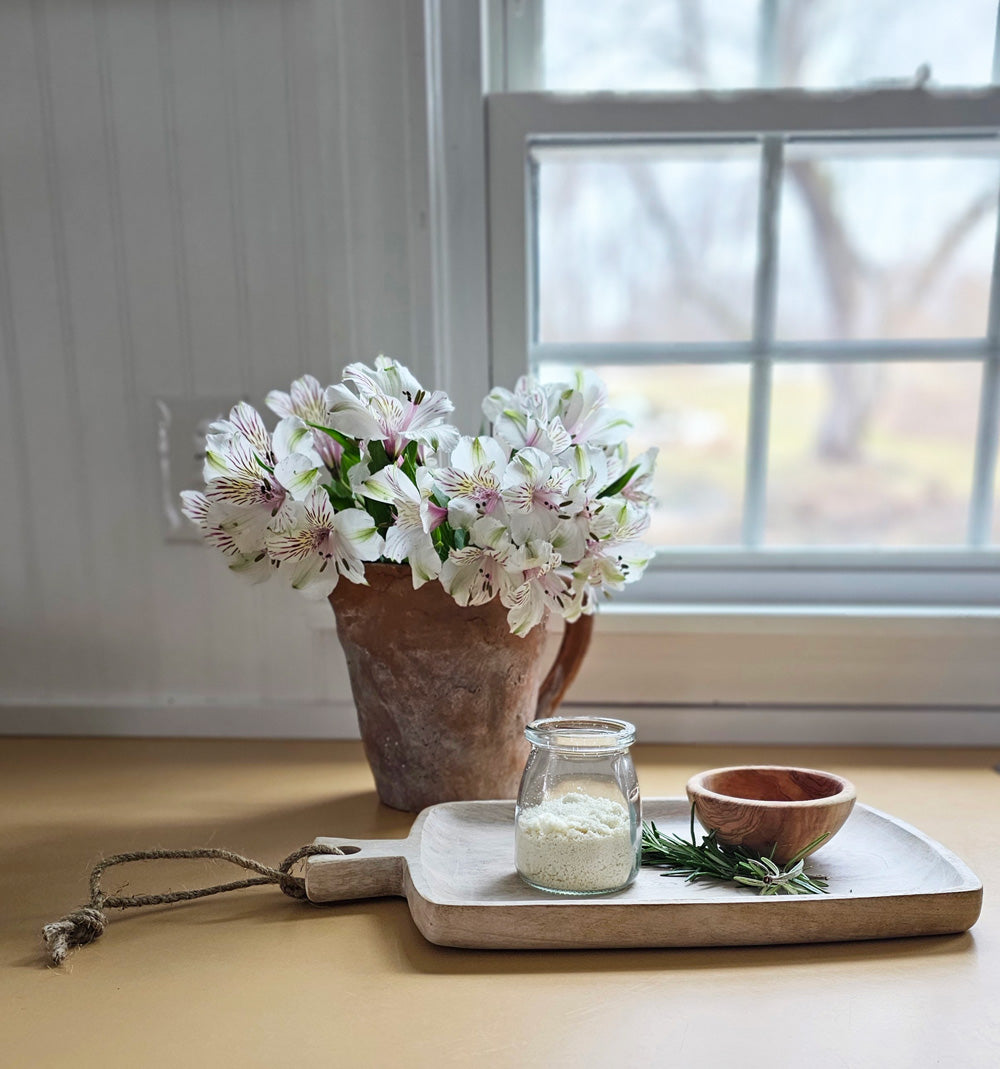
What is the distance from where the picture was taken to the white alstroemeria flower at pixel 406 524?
0.77 meters

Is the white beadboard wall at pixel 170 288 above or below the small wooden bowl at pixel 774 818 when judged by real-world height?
above

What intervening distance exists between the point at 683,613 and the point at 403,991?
631 millimetres

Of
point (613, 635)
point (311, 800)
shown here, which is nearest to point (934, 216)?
point (613, 635)

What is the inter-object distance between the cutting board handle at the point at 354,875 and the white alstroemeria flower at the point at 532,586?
0.68ft

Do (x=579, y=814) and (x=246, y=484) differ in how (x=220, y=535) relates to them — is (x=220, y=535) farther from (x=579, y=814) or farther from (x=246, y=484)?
(x=579, y=814)

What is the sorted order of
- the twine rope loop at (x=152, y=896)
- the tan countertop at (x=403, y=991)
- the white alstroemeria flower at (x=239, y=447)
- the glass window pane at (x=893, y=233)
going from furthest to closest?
the glass window pane at (x=893, y=233), the white alstroemeria flower at (x=239, y=447), the twine rope loop at (x=152, y=896), the tan countertop at (x=403, y=991)

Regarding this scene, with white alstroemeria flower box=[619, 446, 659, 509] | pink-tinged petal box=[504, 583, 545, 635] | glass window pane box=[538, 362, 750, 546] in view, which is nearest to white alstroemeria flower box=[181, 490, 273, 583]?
pink-tinged petal box=[504, 583, 545, 635]

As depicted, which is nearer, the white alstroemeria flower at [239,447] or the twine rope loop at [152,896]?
the twine rope loop at [152,896]

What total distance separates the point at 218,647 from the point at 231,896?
1.55ft

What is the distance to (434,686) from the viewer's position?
2.85 ft

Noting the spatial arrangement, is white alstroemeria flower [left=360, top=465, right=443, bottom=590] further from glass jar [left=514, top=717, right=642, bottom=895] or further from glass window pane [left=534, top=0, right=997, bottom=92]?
glass window pane [left=534, top=0, right=997, bottom=92]

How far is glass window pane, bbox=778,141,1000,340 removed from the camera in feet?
3.94

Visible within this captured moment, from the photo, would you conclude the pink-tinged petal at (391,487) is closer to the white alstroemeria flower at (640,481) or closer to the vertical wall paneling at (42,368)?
the white alstroemeria flower at (640,481)

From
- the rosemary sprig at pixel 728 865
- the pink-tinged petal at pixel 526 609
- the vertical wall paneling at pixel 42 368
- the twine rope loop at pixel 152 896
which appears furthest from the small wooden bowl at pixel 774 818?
the vertical wall paneling at pixel 42 368
